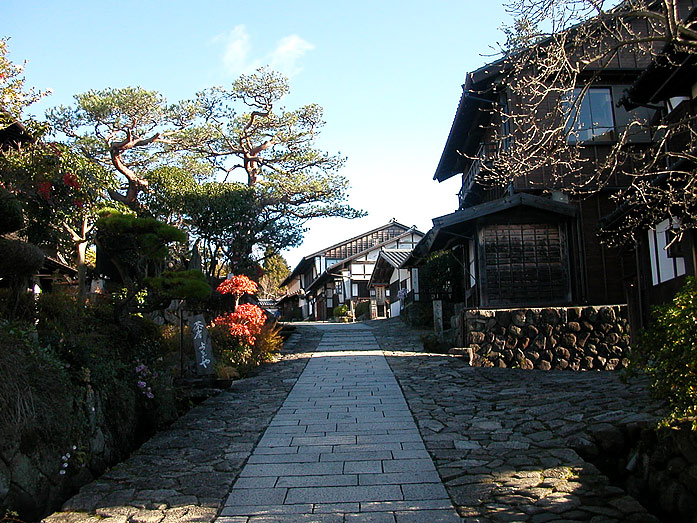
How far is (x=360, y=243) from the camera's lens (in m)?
51.0

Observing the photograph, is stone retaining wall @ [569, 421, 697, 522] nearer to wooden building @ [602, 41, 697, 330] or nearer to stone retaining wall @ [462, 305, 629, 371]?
wooden building @ [602, 41, 697, 330]

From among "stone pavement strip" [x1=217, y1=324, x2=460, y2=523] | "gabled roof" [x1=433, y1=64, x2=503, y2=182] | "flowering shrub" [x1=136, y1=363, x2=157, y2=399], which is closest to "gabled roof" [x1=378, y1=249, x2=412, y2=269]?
"gabled roof" [x1=433, y1=64, x2=503, y2=182]

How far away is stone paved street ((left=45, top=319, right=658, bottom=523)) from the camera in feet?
16.8

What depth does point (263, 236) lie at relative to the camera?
25.0m

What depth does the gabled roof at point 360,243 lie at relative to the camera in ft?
163

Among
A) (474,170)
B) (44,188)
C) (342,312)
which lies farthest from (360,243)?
(44,188)

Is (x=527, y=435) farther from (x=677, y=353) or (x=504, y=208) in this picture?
(x=504, y=208)

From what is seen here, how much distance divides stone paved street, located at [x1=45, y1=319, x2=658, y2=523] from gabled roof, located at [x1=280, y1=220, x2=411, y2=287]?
37121 mm

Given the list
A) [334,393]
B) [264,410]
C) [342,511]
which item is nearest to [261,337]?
[334,393]

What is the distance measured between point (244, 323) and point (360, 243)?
35.6 meters

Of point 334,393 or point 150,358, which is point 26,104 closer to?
point 150,358

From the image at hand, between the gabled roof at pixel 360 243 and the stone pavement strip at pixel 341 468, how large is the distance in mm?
37452

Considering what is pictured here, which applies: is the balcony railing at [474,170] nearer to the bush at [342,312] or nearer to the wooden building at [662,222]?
the wooden building at [662,222]

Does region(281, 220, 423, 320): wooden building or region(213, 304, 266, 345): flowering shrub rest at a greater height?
region(281, 220, 423, 320): wooden building
